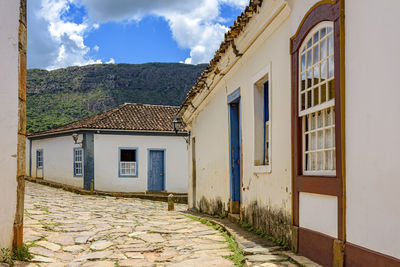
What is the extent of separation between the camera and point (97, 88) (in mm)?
48406

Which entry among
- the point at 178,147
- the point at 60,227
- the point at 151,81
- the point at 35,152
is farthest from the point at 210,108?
the point at 151,81

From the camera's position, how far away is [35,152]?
23.8 m

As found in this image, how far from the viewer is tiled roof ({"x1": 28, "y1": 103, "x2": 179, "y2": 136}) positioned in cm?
1997

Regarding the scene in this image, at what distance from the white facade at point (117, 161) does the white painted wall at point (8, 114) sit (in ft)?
49.3

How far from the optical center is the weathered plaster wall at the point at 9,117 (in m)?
4.68

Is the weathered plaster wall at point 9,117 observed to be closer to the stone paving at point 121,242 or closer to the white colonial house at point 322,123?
the stone paving at point 121,242

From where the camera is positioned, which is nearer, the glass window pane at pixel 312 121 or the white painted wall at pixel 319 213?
the white painted wall at pixel 319 213

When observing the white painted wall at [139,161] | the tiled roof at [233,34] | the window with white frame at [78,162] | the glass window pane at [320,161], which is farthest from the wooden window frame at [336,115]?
the window with white frame at [78,162]

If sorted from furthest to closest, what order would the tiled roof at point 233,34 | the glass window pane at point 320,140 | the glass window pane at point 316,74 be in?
the tiled roof at point 233,34
the glass window pane at point 316,74
the glass window pane at point 320,140

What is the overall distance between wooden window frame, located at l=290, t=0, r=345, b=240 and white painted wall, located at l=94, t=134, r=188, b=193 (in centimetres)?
1595

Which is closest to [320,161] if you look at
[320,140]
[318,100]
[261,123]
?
[320,140]

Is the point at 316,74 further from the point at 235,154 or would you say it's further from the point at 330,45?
the point at 235,154
